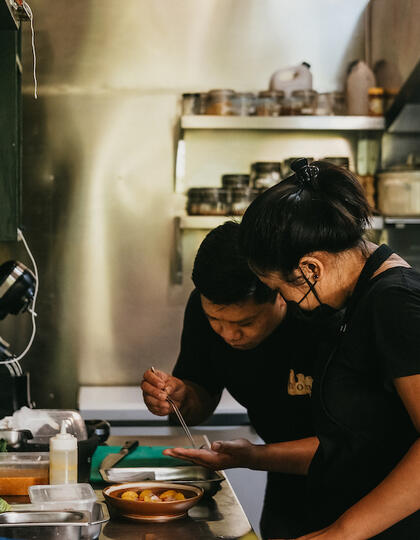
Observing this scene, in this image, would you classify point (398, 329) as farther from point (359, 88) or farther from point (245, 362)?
point (359, 88)

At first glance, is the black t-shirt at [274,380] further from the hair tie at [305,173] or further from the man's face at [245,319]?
the hair tie at [305,173]

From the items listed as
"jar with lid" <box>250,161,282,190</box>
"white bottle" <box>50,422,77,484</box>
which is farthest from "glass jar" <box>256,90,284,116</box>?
"white bottle" <box>50,422,77,484</box>

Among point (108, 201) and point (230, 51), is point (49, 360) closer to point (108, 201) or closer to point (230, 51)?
point (108, 201)

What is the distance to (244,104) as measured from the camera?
131 inches

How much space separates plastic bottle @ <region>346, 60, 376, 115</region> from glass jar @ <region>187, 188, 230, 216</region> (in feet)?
2.41

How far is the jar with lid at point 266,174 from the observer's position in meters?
3.40

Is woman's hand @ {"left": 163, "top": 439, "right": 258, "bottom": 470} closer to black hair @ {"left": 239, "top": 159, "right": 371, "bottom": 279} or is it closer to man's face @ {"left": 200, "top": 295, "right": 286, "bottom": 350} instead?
man's face @ {"left": 200, "top": 295, "right": 286, "bottom": 350}

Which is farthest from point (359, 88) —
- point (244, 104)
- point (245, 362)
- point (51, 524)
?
point (51, 524)

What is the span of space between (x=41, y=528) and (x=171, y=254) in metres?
2.43

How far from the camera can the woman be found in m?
1.25

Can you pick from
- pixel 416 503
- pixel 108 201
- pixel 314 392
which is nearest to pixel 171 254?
pixel 108 201

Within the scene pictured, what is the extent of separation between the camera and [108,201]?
140 inches

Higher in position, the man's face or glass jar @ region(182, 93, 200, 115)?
glass jar @ region(182, 93, 200, 115)

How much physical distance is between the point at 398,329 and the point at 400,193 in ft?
6.64
